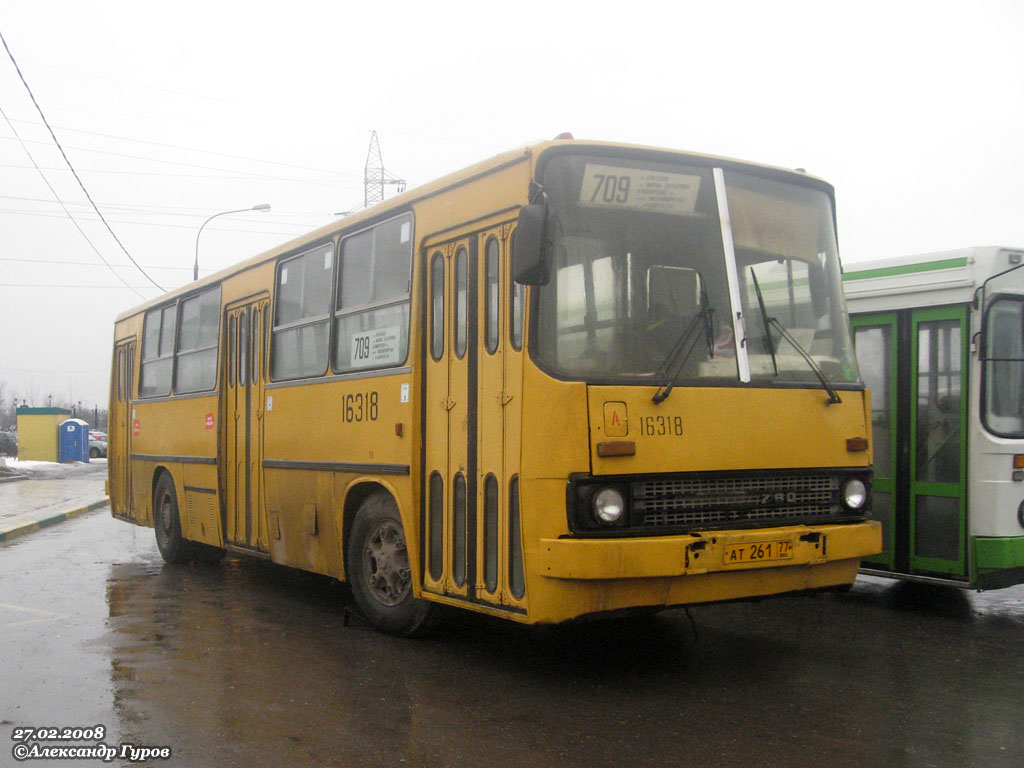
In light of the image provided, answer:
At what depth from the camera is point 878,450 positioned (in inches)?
344

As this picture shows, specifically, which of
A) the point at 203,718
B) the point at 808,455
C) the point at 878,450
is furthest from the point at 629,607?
the point at 878,450

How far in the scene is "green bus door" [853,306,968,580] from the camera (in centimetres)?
816

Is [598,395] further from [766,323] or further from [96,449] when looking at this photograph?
[96,449]

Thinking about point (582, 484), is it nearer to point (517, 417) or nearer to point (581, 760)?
point (517, 417)

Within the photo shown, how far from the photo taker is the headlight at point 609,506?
554 centimetres

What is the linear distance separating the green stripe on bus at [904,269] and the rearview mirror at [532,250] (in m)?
4.14

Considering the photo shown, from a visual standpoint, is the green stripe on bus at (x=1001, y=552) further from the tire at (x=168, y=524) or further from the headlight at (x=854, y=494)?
the tire at (x=168, y=524)

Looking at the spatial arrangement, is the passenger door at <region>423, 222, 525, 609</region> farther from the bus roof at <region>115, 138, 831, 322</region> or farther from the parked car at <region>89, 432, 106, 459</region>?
the parked car at <region>89, 432, 106, 459</region>

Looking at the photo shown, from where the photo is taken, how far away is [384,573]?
7.41m

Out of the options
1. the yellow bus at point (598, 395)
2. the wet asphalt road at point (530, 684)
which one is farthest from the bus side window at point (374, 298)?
the wet asphalt road at point (530, 684)

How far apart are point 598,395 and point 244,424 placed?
16.9 ft

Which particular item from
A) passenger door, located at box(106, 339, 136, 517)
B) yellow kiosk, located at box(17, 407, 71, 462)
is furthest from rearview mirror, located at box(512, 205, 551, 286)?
yellow kiosk, located at box(17, 407, 71, 462)

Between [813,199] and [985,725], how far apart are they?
127 inches

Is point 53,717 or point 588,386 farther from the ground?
point 588,386
